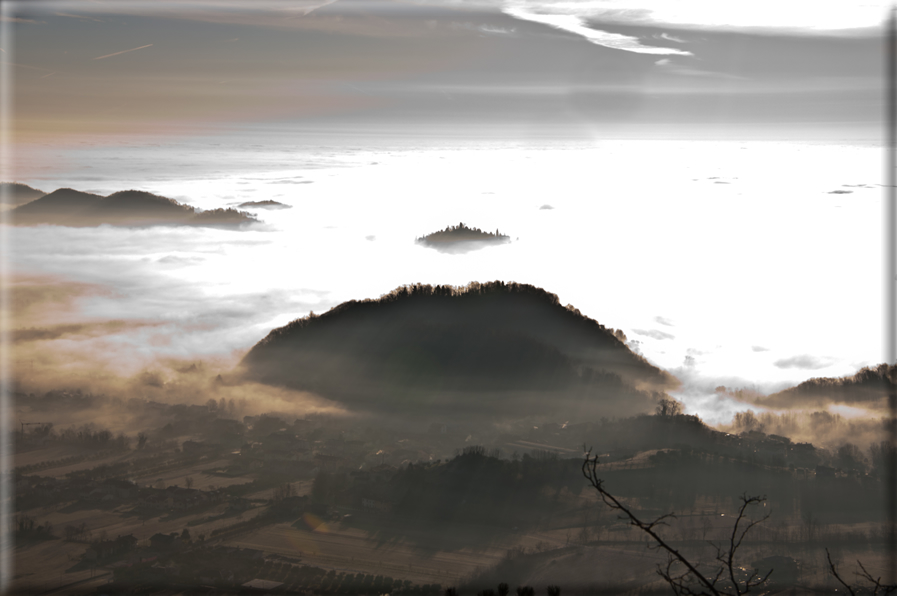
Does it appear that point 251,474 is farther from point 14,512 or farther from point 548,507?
point 548,507

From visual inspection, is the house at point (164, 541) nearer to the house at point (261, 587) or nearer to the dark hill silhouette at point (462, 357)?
the house at point (261, 587)

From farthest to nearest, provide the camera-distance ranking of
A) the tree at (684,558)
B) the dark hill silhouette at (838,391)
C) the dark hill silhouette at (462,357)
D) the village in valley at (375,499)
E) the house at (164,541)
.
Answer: the dark hill silhouette at (462,357) → the dark hill silhouette at (838,391) → the house at (164,541) → the village in valley at (375,499) → the tree at (684,558)

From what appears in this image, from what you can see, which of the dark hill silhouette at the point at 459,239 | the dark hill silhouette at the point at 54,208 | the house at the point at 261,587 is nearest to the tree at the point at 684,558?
the house at the point at 261,587

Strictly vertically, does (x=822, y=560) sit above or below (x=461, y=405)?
below

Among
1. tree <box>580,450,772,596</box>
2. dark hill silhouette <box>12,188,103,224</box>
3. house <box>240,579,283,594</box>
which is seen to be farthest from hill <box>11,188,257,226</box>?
tree <box>580,450,772,596</box>

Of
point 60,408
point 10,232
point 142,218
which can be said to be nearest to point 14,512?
point 60,408

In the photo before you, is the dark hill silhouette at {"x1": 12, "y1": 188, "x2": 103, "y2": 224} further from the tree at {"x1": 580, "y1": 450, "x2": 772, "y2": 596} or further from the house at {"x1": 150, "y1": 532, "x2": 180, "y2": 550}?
the tree at {"x1": 580, "y1": 450, "x2": 772, "y2": 596}

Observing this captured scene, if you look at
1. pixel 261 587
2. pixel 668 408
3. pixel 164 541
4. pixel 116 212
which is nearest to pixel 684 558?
pixel 261 587
